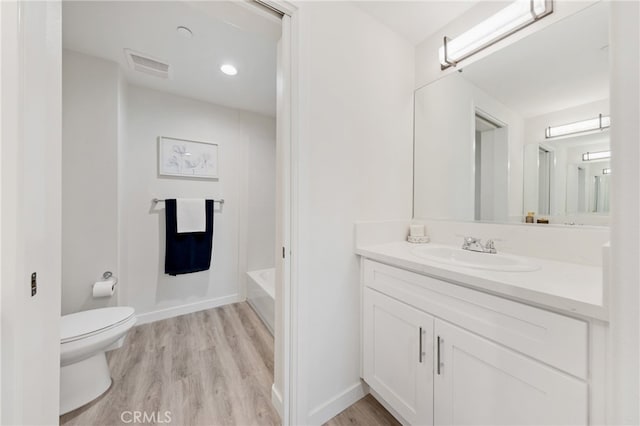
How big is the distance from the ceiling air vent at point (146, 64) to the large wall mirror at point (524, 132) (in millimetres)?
1966

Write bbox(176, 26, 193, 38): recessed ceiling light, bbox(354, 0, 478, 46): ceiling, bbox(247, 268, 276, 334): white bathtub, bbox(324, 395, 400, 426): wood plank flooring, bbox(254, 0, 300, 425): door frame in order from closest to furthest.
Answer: bbox(254, 0, 300, 425): door frame
bbox(324, 395, 400, 426): wood plank flooring
bbox(354, 0, 478, 46): ceiling
bbox(176, 26, 193, 38): recessed ceiling light
bbox(247, 268, 276, 334): white bathtub

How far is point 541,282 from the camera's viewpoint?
2.60 ft

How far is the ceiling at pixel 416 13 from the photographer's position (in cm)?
135

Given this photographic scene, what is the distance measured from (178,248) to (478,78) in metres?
2.69

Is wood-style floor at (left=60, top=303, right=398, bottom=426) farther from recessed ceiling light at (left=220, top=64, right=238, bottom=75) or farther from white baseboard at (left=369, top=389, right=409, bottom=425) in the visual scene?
recessed ceiling light at (left=220, top=64, right=238, bottom=75)

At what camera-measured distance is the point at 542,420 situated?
73cm

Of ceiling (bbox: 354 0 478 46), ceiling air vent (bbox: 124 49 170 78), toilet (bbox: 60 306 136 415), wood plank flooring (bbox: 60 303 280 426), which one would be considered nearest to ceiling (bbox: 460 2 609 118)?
ceiling (bbox: 354 0 478 46)

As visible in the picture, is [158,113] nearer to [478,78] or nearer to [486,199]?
[478,78]

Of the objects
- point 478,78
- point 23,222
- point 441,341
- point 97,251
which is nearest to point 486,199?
point 478,78

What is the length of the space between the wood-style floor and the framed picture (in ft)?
4.70

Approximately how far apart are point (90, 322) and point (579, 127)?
109 inches

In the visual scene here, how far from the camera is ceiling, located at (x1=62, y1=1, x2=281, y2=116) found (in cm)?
120

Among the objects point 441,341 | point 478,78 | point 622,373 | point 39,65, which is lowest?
point 441,341

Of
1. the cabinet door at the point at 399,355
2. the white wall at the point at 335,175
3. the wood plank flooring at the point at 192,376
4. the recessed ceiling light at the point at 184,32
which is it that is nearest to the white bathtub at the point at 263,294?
the wood plank flooring at the point at 192,376
